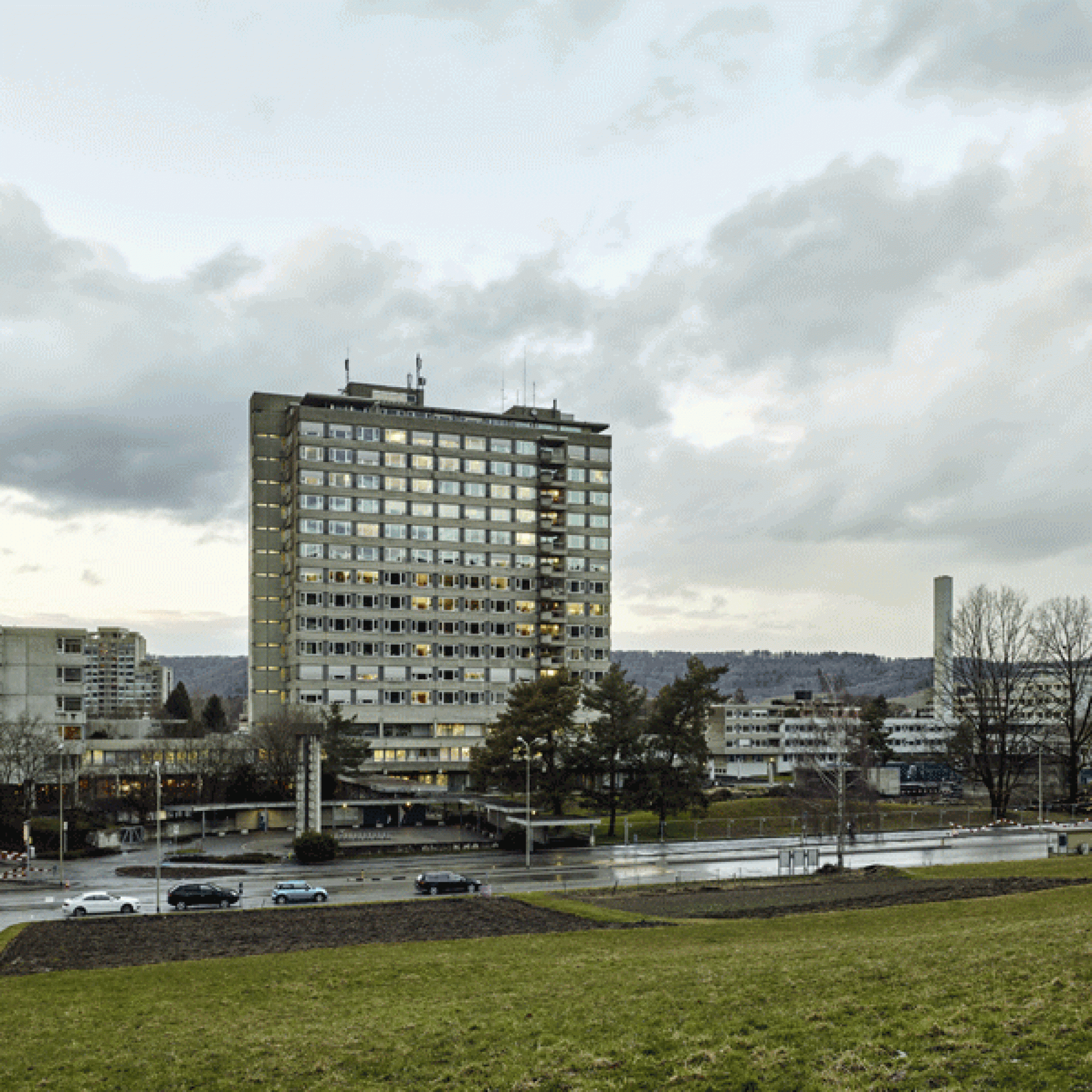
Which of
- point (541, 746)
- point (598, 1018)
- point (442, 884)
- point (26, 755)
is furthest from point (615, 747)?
point (598, 1018)

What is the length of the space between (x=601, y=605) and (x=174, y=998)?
129 metres

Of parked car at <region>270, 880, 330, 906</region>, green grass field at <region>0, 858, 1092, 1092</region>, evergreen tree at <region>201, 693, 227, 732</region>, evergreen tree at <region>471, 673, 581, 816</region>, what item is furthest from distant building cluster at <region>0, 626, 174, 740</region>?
green grass field at <region>0, 858, 1092, 1092</region>

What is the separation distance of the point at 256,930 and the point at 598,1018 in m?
24.9

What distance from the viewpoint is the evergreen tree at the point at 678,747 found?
81188 mm

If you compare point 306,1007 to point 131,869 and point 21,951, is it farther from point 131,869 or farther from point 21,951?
point 131,869

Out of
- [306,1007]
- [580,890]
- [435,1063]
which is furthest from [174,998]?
[580,890]

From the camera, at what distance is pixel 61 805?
211ft

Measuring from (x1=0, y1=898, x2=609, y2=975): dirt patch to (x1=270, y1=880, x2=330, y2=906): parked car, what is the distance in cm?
442

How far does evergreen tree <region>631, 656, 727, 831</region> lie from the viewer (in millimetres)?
81188

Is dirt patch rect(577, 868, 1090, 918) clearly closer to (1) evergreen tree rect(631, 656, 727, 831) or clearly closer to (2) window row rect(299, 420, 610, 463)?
(1) evergreen tree rect(631, 656, 727, 831)

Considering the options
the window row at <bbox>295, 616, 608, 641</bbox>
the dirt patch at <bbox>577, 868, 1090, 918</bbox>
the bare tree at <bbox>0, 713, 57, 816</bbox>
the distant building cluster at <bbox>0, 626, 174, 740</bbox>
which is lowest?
the dirt patch at <bbox>577, 868, 1090, 918</bbox>

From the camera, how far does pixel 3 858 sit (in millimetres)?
72750

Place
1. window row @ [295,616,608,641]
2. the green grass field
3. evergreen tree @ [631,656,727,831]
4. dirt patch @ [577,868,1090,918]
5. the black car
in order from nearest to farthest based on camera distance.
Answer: the green grass field → dirt patch @ [577,868,1090,918] → the black car → evergreen tree @ [631,656,727,831] → window row @ [295,616,608,641]

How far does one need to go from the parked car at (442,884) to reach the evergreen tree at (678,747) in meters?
28.2
